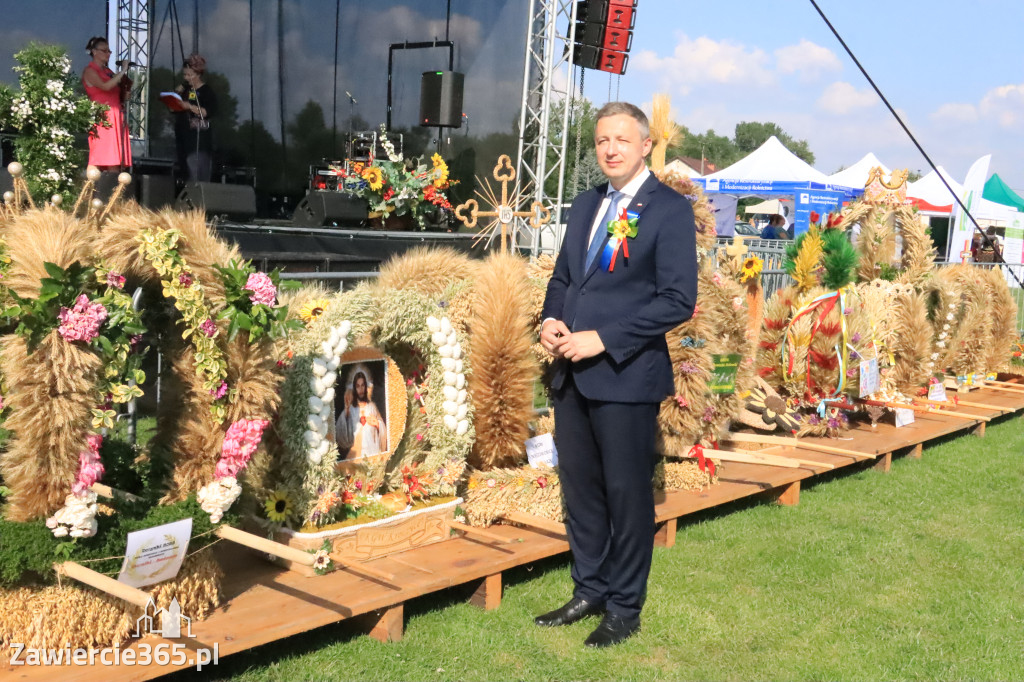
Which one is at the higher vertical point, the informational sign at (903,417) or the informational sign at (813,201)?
the informational sign at (813,201)

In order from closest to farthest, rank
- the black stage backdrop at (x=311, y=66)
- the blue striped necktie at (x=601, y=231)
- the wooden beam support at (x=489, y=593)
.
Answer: the blue striped necktie at (x=601, y=231)
the wooden beam support at (x=489, y=593)
the black stage backdrop at (x=311, y=66)

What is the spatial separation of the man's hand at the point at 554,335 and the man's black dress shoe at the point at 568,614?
940 mm

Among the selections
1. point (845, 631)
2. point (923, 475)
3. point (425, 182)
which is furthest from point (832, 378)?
point (425, 182)

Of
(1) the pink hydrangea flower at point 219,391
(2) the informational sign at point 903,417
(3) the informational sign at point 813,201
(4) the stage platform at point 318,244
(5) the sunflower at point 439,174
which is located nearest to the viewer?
(1) the pink hydrangea flower at point 219,391

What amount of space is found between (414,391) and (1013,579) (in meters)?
2.87

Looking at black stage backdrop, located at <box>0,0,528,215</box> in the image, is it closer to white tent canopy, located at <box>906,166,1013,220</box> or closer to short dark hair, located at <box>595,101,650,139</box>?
short dark hair, located at <box>595,101,650,139</box>

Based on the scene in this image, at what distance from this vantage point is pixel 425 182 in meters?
12.6

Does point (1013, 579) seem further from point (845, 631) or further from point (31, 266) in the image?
point (31, 266)

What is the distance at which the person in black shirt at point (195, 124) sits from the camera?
10117 mm

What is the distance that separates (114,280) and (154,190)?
6.67 m

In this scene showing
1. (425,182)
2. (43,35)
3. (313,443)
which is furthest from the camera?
(425,182)

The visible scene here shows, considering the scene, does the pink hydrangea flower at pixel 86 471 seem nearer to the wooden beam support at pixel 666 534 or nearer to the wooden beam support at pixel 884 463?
the wooden beam support at pixel 666 534

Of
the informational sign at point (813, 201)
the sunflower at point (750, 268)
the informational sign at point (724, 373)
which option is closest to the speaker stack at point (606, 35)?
the informational sign at point (813, 201)

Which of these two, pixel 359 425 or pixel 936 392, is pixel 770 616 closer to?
pixel 359 425
